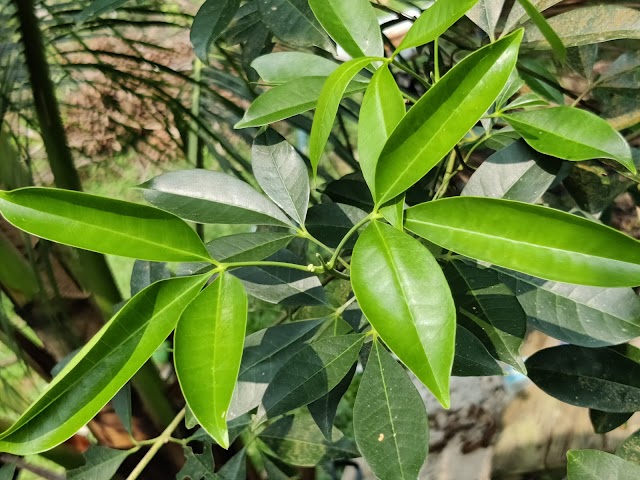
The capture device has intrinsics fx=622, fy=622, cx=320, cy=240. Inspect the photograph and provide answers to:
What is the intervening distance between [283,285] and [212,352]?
21cm

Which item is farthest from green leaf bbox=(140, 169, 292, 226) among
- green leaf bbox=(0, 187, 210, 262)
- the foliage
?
green leaf bbox=(0, 187, 210, 262)

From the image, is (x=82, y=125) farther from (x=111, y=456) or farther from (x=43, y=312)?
(x=111, y=456)

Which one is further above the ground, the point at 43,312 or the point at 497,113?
the point at 497,113

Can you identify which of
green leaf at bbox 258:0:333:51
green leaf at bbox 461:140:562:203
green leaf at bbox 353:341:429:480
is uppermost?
green leaf at bbox 258:0:333:51

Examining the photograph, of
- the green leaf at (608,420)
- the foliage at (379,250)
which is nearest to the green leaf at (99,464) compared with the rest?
the foliage at (379,250)

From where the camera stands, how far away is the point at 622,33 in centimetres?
48

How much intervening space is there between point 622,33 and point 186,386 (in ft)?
1.37

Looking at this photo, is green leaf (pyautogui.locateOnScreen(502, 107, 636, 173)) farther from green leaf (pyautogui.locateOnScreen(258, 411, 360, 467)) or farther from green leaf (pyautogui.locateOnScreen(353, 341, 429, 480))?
green leaf (pyautogui.locateOnScreen(258, 411, 360, 467))

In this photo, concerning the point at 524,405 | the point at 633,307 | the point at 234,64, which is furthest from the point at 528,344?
the point at 633,307

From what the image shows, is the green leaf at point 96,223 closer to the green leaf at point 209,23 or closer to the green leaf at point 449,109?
the green leaf at point 449,109

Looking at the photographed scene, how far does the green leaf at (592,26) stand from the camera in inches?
19.1

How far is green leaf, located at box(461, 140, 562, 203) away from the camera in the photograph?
464 millimetres

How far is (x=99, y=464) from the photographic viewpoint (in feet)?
2.43

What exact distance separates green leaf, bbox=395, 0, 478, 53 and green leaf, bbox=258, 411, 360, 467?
58 centimetres
